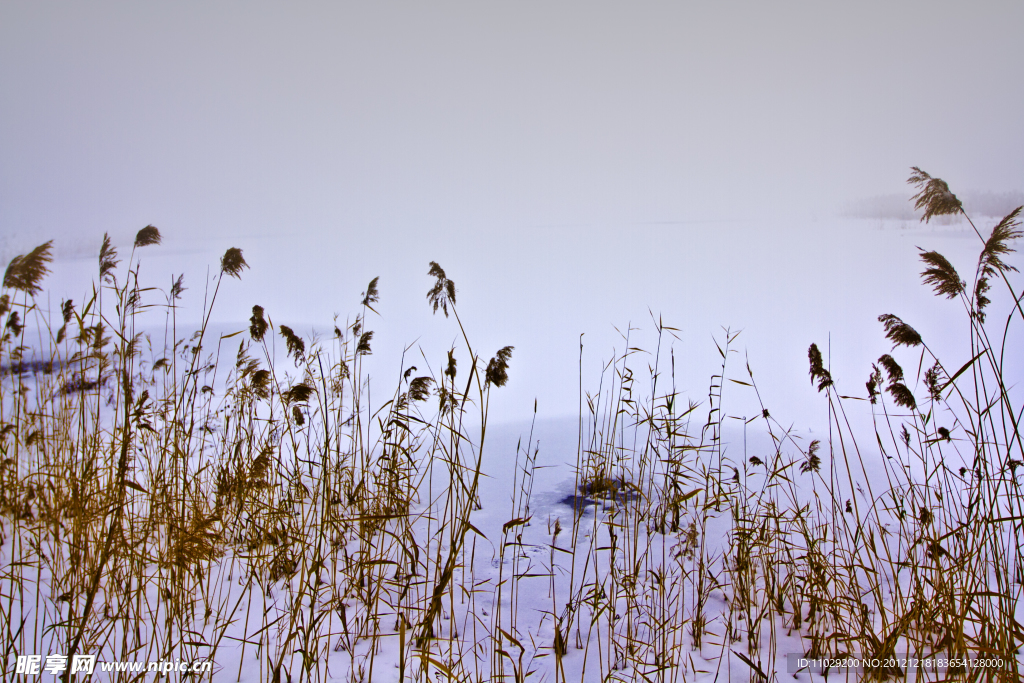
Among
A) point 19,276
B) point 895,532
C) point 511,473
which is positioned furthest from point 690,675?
point 19,276

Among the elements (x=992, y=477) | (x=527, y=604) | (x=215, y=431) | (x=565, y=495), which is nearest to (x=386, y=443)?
(x=527, y=604)

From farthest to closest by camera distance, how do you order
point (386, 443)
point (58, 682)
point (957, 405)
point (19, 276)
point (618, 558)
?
point (957, 405)
point (618, 558)
point (386, 443)
point (19, 276)
point (58, 682)

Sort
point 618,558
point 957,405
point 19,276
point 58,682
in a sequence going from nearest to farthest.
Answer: point 58,682
point 19,276
point 618,558
point 957,405

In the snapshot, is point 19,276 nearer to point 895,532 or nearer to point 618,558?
point 618,558

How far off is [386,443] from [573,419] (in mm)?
1160

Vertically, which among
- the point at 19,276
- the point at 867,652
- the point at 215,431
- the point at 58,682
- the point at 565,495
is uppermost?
the point at 19,276

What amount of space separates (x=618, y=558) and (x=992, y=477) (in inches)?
51.6

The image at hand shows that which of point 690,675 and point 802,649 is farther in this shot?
point 802,649

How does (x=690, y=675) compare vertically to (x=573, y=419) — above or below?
below

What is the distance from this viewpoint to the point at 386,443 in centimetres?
193

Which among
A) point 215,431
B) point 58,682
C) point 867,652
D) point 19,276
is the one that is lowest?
point 58,682

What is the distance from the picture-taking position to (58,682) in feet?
4.90

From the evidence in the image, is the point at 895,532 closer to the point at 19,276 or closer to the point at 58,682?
the point at 58,682

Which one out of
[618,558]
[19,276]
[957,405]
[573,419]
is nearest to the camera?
[19,276]
